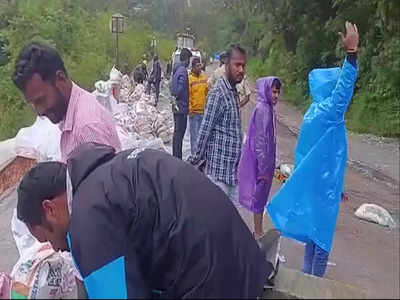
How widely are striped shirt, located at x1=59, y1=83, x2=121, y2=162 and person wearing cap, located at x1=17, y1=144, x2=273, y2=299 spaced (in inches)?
37.5

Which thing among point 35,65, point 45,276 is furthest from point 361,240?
point 45,276

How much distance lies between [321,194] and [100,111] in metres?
2.03

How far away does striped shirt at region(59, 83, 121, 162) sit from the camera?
2.99 meters

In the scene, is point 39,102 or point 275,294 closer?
point 275,294

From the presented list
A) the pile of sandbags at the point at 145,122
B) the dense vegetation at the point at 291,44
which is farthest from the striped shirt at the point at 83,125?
the dense vegetation at the point at 291,44

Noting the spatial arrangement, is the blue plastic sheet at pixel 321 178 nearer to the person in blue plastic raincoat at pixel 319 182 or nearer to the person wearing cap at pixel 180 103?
the person in blue plastic raincoat at pixel 319 182

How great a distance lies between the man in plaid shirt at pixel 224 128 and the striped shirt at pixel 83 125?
2.35m

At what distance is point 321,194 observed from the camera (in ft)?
15.1

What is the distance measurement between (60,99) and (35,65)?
0.19 meters

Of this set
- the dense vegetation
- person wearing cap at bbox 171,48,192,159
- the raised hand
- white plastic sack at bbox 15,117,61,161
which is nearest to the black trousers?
person wearing cap at bbox 171,48,192,159

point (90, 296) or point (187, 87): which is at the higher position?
point (90, 296)

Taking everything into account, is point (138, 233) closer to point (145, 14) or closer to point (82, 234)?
point (82, 234)

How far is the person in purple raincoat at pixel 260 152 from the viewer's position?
18.1ft

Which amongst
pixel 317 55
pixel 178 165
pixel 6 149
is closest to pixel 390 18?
pixel 317 55
